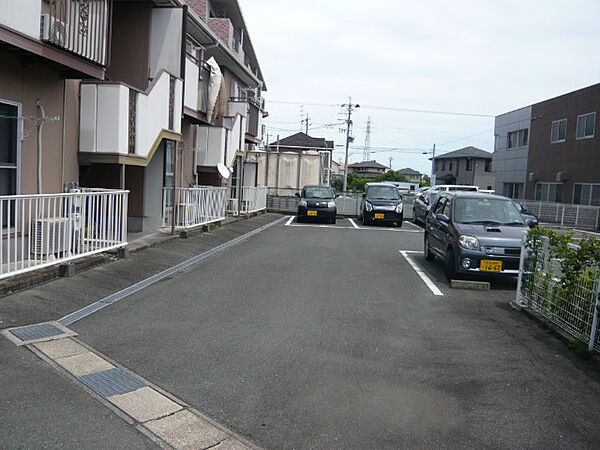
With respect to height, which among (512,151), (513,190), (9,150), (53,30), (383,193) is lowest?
(383,193)

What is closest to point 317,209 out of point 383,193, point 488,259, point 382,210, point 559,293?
point 382,210

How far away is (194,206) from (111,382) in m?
9.52

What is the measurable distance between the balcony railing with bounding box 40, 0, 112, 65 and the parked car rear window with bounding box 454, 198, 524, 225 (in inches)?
273

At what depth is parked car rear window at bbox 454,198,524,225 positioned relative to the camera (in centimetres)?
1009

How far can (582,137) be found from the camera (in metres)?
28.4

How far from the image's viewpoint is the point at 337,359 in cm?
517

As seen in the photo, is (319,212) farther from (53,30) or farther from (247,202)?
(53,30)

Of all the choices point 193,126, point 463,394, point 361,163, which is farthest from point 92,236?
point 361,163

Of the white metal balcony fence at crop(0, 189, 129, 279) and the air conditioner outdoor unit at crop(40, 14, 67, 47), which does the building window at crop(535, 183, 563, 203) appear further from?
the air conditioner outdoor unit at crop(40, 14, 67, 47)

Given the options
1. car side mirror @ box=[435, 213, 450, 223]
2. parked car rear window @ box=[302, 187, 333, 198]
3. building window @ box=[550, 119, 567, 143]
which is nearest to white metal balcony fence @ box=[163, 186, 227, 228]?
car side mirror @ box=[435, 213, 450, 223]

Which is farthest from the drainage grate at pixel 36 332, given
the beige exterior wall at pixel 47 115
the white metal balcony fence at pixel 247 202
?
the white metal balcony fence at pixel 247 202

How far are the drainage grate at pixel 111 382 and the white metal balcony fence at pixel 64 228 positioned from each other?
2491 mm

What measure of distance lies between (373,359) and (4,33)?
5.96 metres

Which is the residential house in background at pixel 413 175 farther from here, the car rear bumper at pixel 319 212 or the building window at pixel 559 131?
the car rear bumper at pixel 319 212
